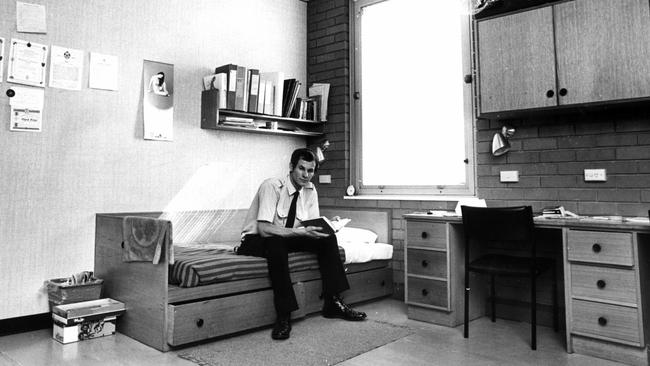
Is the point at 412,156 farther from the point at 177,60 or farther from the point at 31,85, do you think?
the point at 31,85

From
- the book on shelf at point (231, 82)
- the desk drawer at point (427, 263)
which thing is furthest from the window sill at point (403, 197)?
the book on shelf at point (231, 82)

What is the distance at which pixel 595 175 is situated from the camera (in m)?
3.11

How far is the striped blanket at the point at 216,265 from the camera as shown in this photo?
274 centimetres

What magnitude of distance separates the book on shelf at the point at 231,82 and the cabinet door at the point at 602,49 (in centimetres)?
242

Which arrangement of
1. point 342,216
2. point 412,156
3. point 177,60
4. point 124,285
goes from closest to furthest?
point 124,285 → point 177,60 → point 412,156 → point 342,216

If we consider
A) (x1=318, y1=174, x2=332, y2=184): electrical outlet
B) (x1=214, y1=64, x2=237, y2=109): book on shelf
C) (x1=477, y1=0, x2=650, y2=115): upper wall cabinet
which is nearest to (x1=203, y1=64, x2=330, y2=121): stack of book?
(x1=214, y1=64, x2=237, y2=109): book on shelf

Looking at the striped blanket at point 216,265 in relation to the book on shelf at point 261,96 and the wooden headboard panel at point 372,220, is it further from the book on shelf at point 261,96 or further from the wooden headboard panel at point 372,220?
the book on shelf at point 261,96

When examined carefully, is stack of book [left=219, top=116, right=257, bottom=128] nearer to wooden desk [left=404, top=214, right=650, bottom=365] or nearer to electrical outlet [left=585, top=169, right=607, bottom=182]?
wooden desk [left=404, top=214, right=650, bottom=365]

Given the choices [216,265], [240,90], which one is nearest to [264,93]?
[240,90]

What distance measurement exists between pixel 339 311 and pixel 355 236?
886mm

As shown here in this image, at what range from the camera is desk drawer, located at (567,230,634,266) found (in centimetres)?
251

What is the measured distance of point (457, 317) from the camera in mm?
3246

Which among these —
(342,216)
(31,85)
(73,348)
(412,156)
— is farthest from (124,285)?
(412,156)

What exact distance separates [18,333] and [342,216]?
265cm
